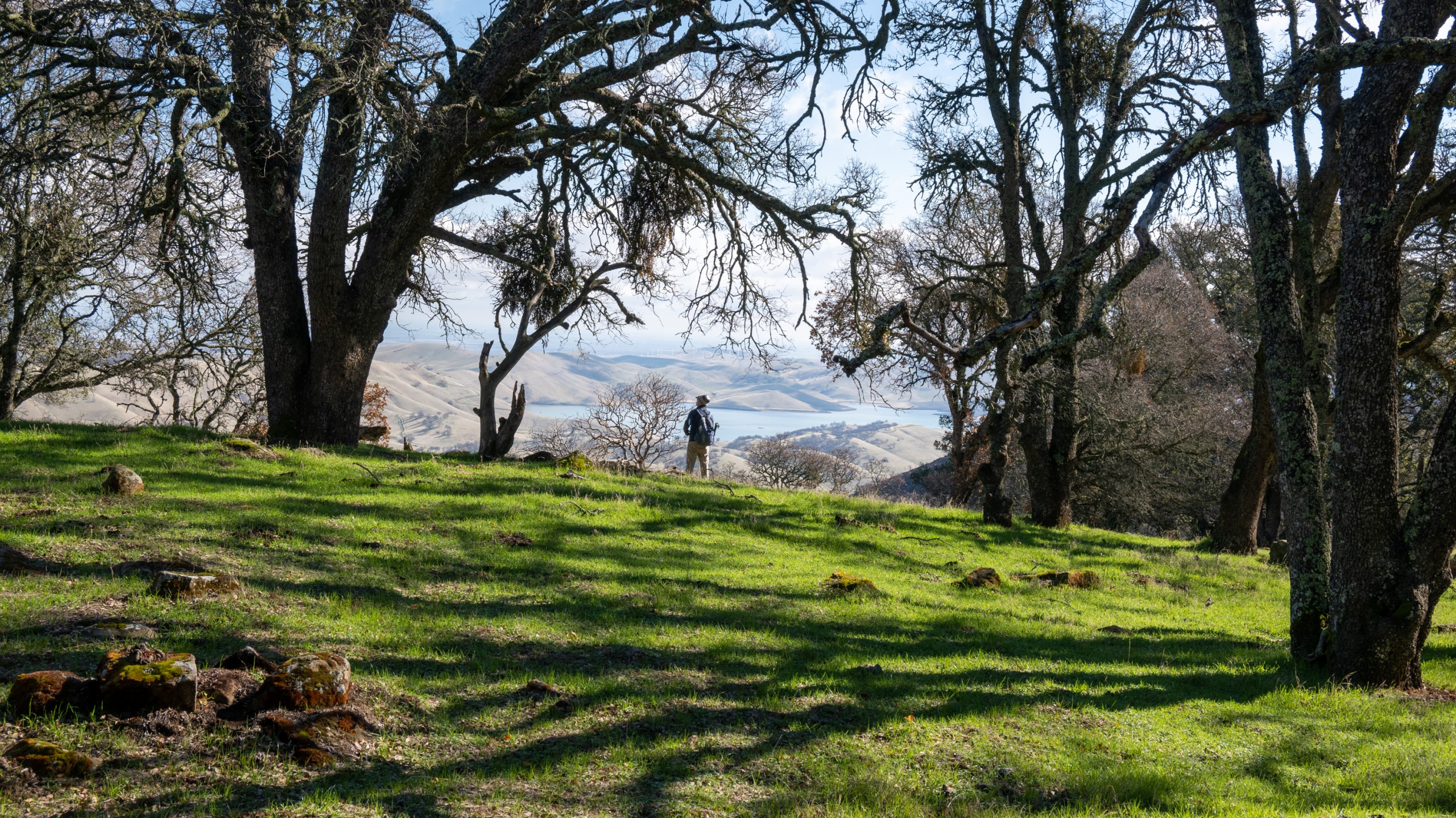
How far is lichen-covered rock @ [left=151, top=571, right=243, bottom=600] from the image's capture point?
235 inches

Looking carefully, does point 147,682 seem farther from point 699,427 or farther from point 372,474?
point 699,427

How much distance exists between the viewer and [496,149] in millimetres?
13445

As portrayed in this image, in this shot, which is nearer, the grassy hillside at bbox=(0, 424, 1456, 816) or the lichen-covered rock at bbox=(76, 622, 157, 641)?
the grassy hillside at bbox=(0, 424, 1456, 816)

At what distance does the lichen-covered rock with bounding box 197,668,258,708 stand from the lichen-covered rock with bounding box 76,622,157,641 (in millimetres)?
980

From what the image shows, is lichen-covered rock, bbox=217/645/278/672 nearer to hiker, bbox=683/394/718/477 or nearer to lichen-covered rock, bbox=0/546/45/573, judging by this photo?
lichen-covered rock, bbox=0/546/45/573

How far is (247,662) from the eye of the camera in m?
4.75

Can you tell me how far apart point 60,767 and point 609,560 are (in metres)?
6.03

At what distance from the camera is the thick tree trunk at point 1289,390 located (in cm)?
780

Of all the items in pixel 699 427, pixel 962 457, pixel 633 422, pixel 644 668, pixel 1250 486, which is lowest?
pixel 644 668

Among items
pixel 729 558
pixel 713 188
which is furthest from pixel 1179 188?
pixel 729 558

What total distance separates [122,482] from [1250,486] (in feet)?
59.2

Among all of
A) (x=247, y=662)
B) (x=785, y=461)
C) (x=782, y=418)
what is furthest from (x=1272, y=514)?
(x=782, y=418)

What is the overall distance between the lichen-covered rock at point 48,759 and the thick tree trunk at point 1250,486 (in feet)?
56.6

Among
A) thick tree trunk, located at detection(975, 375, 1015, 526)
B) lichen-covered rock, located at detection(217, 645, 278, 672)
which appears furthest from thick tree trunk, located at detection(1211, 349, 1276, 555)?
lichen-covered rock, located at detection(217, 645, 278, 672)
